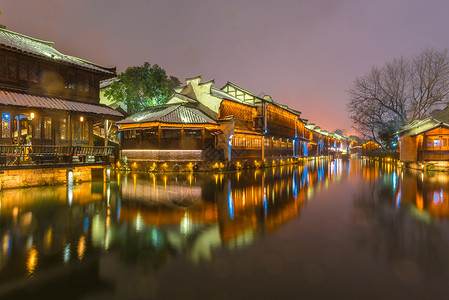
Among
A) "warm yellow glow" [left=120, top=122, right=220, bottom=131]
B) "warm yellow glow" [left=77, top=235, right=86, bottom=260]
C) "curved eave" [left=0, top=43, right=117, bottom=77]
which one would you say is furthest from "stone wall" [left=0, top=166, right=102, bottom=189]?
"warm yellow glow" [left=77, top=235, right=86, bottom=260]

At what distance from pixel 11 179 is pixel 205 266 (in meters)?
14.8

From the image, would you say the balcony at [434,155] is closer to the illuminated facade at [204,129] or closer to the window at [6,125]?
the illuminated facade at [204,129]

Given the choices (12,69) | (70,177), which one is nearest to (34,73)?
(12,69)

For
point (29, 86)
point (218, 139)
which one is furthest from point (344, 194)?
point (29, 86)

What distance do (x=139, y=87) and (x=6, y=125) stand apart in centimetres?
1976

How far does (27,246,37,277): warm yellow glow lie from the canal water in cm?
2

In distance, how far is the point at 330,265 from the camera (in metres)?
5.48

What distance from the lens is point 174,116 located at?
27812mm

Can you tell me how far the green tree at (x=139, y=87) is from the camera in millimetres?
36938

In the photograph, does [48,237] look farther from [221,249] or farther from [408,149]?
[408,149]

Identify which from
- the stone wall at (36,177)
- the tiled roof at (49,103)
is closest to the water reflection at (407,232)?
the stone wall at (36,177)

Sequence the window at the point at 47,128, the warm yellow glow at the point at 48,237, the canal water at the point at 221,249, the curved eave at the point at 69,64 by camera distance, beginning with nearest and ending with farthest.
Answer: the canal water at the point at 221,249
the warm yellow glow at the point at 48,237
the curved eave at the point at 69,64
the window at the point at 47,128

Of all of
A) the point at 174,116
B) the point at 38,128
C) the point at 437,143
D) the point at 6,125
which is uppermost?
the point at 174,116

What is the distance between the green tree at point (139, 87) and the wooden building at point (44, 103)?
1326 cm
